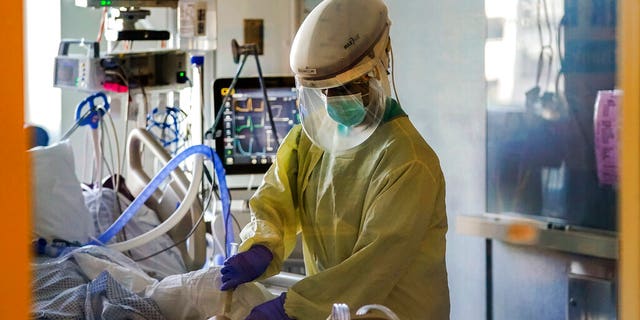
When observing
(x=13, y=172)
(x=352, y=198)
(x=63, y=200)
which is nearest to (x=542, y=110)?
(x=352, y=198)

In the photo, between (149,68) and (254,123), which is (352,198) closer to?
(254,123)

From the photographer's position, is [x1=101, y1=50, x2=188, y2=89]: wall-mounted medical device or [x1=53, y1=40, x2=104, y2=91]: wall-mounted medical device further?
[x1=101, y1=50, x2=188, y2=89]: wall-mounted medical device

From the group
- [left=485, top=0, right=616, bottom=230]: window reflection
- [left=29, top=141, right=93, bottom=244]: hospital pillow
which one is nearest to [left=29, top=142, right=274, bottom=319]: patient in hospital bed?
[left=29, top=141, right=93, bottom=244]: hospital pillow

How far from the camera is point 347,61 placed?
6.04 feet

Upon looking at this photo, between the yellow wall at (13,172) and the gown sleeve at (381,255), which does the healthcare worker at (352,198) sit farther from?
the yellow wall at (13,172)

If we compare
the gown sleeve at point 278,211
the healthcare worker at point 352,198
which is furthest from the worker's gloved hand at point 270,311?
the gown sleeve at point 278,211

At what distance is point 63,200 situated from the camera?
2.48m

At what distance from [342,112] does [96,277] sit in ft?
2.40

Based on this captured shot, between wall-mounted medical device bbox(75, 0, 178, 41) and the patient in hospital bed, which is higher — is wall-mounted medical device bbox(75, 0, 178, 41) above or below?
above

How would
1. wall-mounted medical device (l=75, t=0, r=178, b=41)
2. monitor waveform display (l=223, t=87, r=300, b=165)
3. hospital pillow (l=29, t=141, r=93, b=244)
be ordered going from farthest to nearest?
wall-mounted medical device (l=75, t=0, r=178, b=41) < monitor waveform display (l=223, t=87, r=300, b=165) < hospital pillow (l=29, t=141, r=93, b=244)

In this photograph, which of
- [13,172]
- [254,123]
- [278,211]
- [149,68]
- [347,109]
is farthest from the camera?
[149,68]

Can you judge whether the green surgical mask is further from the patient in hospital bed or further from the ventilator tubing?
the ventilator tubing

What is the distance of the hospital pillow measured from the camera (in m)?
2.28

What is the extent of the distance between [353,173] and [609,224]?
591mm
